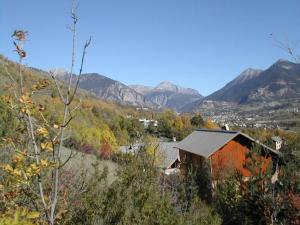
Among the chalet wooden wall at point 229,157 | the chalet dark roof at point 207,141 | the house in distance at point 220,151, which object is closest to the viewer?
the house in distance at point 220,151

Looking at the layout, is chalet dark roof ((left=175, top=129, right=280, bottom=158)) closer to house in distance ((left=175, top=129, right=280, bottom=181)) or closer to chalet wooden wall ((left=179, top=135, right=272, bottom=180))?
house in distance ((left=175, top=129, right=280, bottom=181))

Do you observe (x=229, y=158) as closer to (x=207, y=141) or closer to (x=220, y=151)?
(x=220, y=151)

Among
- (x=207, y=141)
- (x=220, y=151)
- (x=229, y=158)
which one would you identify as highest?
(x=207, y=141)

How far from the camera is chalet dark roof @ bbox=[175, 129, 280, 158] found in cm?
3231

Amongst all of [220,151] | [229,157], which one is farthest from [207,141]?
[229,157]

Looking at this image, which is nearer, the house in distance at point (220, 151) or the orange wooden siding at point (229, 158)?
the orange wooden siding at point (229, 158)

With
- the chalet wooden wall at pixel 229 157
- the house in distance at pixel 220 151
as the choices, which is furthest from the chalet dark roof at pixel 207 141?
the chalet wooden wall at pixel 229 157

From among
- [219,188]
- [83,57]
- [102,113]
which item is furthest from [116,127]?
[83,57]

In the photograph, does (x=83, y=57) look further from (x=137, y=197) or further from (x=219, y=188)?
(x=219, y=188)

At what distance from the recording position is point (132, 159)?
28.8ft

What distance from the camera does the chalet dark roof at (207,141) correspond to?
32.3 metres

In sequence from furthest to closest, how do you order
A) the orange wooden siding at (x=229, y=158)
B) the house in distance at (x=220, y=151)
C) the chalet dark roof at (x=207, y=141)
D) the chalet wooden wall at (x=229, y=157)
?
the chalet dark roof at (x=207, y=141) → the chalet wooden wall at (x=229, y=157) → the house in distance at (x=220, y=151) → the orange wooden siding at (x=229, y=158)

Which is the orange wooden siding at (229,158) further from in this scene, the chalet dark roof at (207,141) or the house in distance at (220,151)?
the chalet dark roof at (207,141)

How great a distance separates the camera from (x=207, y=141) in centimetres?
3594
